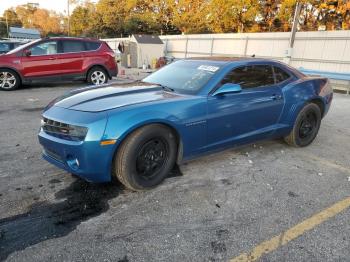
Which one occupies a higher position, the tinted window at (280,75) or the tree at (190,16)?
the tree at (190,16)

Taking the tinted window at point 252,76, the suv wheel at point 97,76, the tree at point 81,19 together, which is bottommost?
the suv wheel at point 97,76

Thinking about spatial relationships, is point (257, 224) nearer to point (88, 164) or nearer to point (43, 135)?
point (88, 164)

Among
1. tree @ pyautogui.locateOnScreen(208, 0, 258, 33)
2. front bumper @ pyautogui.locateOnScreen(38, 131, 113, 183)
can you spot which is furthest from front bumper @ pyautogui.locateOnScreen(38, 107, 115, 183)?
tree @ pyautogui.locateOnScreen(208, 0, 258, 33)

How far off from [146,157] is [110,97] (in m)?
0.80

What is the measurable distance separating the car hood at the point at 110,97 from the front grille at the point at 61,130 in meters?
0.22

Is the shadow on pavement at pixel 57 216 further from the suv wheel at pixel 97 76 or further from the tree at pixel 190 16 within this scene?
the tree at pixel 190 16

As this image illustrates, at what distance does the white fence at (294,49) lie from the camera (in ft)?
44.3

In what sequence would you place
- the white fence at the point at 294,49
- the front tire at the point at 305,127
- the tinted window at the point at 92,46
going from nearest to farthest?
the front tire at the point at 305,127 → the tinted window at the point at 92,46 → the white fence at the point at 294,49

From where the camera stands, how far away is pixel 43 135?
338 cm

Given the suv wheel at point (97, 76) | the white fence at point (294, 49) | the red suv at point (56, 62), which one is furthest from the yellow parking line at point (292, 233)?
the white fence at point (294, 49)

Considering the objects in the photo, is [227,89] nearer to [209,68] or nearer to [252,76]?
[209,68]

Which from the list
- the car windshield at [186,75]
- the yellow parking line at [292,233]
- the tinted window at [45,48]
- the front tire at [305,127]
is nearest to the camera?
the yellow parking line at [292,233]

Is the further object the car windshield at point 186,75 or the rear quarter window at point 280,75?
the rear quarter window at point 280,75

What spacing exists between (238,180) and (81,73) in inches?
322
